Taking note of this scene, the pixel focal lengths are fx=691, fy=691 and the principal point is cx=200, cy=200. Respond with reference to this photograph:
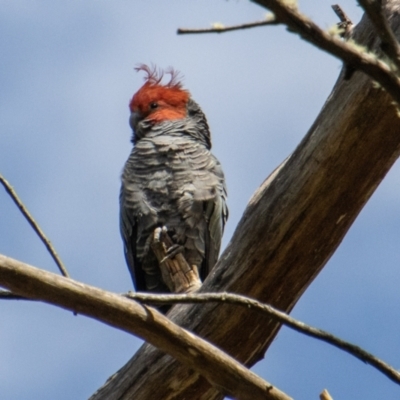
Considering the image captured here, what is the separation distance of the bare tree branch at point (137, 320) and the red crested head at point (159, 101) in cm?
462

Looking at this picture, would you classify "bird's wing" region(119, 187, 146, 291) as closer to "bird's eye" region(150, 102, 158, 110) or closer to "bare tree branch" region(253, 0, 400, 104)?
"bird's eye" region(150, 102, 158, 110)

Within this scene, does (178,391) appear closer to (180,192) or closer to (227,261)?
(227,261)

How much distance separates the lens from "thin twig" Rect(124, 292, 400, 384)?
2.12 m

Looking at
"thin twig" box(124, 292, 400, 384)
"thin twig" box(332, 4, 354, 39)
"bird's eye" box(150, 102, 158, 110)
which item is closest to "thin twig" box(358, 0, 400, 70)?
"thin twig" box(124, 292, 400, 384)

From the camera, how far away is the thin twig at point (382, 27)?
1.23 meters

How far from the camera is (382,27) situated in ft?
4.14

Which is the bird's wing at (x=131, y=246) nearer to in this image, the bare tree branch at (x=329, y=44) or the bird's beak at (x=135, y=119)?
the bird's beak at (x=135, y=119)

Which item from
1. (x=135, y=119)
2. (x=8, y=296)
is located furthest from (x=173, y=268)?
(x=8, y=296)

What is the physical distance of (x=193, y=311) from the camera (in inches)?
134

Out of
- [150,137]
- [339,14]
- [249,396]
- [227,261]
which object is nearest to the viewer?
[249,396]

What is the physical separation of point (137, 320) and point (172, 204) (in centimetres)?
357

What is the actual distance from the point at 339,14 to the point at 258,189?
103 centimetres

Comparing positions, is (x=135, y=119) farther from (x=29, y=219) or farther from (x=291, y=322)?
(x=291, y=322)

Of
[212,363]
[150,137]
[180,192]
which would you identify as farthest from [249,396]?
[150,137]
